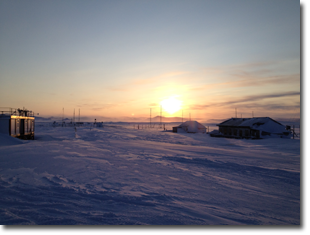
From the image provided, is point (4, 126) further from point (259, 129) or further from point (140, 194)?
point (259, 129)

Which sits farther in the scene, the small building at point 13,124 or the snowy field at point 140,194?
the small building at point 13,124

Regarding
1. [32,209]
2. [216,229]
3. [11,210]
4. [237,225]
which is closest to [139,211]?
[216,229]

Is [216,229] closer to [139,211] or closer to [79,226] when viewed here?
[139,211]

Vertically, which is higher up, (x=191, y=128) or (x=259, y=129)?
(x=259, y=129)

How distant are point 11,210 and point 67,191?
1.34 metres

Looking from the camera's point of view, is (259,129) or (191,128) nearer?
(259,129)

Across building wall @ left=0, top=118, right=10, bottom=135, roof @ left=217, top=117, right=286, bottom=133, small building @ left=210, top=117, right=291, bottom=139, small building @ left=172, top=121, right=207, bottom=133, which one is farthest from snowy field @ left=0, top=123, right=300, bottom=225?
small building @ left=172, top=121, right=207, bottom=133

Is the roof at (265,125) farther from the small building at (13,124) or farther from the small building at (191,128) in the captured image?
the small building at (13,124)

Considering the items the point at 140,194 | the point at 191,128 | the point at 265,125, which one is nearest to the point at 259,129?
the point at 265,125

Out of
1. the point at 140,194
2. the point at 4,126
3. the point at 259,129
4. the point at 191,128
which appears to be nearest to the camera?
the point at 140,194

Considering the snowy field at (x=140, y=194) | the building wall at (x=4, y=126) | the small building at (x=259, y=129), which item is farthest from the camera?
the small building at (x=259, y=129)

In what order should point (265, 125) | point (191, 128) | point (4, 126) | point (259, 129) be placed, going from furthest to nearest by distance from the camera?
1. point (191, 128)
2. point (265, 125)
3. point (259, 129)
4. point (4, 126)

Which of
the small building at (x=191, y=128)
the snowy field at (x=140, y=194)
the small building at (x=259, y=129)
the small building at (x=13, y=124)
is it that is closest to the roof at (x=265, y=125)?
the small building at (x=259, y=129)

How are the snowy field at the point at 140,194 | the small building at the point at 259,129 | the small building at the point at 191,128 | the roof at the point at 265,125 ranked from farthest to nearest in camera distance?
the small building at the point at 191,128, the roof at the point at 265,125, the small building at the point at 259,129, the snowy field at the point at 140,194
